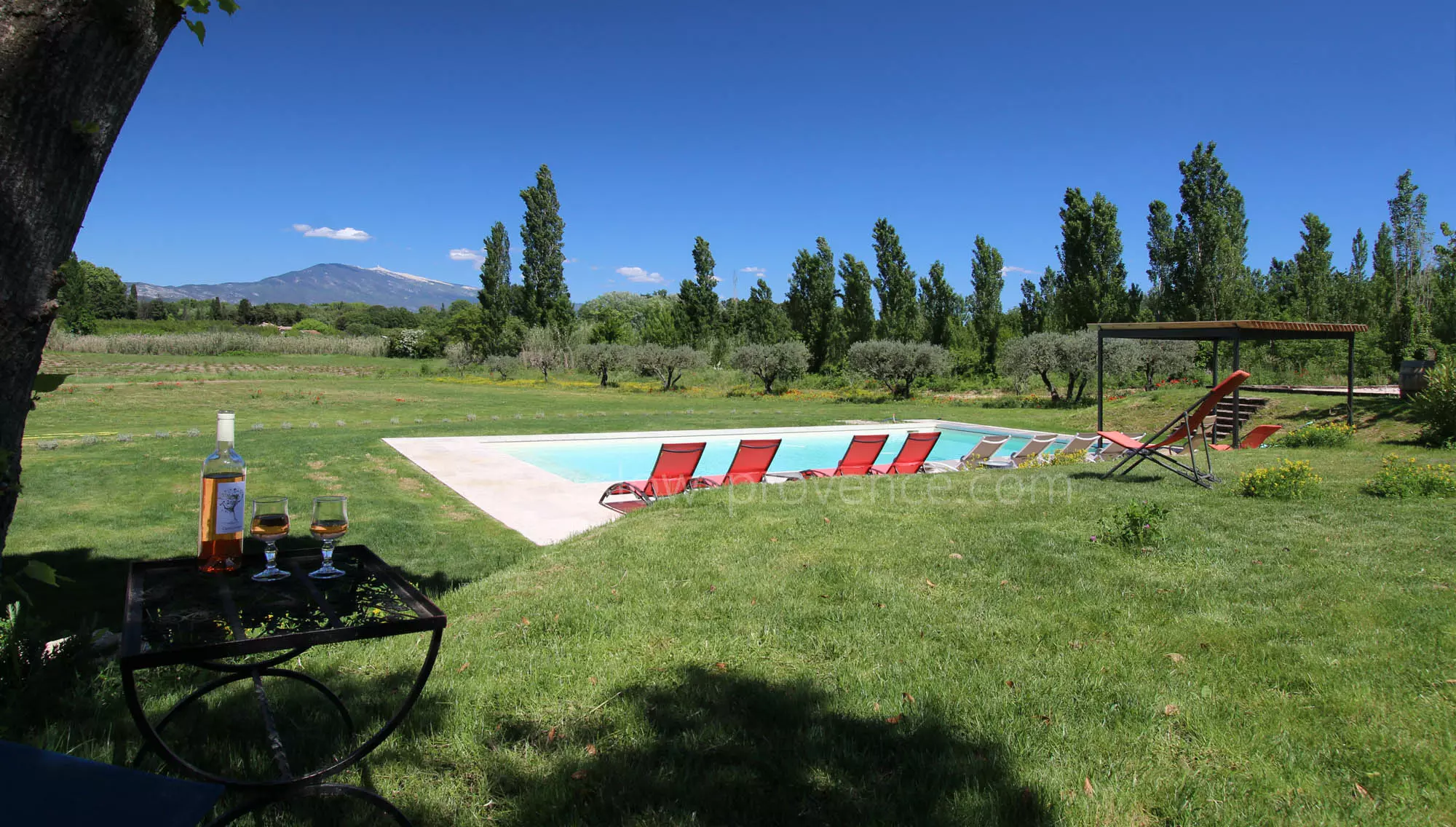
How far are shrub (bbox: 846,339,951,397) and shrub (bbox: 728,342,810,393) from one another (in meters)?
3.46

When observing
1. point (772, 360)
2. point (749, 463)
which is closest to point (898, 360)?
point (772, 360)

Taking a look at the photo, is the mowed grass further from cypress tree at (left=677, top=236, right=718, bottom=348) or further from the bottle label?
cypress tree at (left=677, top=236, right=718, bottom=348)

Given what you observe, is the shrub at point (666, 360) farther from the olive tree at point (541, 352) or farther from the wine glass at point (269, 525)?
the wine glass at point (269, 525)

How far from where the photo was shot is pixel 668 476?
8.12 m

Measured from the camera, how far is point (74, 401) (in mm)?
19391

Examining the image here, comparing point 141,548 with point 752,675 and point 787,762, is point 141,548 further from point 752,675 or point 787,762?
point 787,762

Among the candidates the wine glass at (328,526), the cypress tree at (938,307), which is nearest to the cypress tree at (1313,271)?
the cypress tree at (938,307)

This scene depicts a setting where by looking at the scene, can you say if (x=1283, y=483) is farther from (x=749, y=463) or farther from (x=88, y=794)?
(x=88, y=794)

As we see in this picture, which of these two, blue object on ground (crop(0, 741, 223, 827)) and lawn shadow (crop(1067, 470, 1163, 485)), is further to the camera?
lawn shadow (crop(1067, 470, 1163, 485))

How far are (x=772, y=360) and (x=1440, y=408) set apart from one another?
2203 cm

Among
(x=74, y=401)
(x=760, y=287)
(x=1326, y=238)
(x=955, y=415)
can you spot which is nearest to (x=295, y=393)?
(x=74, y=401)

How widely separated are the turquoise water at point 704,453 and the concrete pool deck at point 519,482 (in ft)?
0.55

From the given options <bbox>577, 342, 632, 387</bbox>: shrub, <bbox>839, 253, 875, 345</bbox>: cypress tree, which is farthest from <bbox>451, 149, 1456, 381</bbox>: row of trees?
<bbox>577, 342, 632, 387</bbox>: shrub

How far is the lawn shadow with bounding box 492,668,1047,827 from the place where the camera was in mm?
2037
